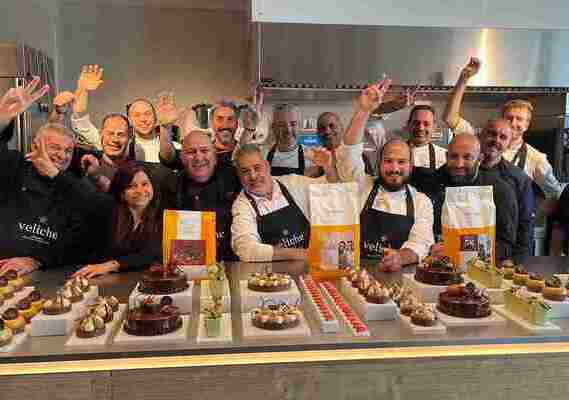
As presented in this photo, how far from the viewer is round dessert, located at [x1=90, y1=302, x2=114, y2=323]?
4.61 ft

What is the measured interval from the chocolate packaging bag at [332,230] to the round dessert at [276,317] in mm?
456

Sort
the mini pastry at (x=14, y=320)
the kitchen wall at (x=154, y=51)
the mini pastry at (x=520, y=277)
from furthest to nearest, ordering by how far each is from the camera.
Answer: the kitchen wall at (x=154, y=51) → the mini pastry at (x=520, y=277) → the mini pastry at (x=14, y=320)

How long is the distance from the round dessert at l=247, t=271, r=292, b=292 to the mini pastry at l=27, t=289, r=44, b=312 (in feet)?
1.99

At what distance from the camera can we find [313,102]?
13.6 feet

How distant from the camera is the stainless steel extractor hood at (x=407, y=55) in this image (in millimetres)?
3807

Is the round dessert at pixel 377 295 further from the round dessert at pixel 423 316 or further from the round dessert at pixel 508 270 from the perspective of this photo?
the round dessert at pixel 508 270

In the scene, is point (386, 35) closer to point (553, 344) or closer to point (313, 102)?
point (313, 102)

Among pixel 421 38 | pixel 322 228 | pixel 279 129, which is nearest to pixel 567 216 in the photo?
pixel 421 38

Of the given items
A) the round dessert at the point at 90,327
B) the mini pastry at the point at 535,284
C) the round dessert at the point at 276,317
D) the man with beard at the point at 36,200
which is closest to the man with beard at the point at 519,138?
the mini pastry at the point at 535,284

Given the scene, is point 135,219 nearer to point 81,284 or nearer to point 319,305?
point 81,284

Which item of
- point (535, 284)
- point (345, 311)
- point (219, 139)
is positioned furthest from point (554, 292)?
point (219, 139)

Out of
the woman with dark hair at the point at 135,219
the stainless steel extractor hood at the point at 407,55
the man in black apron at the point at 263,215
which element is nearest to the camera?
the woman with dark hair at the point at 135,219

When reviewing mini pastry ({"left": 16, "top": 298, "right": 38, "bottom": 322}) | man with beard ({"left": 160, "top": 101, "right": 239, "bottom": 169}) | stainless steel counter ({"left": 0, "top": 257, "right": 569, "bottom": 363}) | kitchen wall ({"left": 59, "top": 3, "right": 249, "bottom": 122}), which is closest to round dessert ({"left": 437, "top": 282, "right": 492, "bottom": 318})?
stainless steel counter ({"left": 0, "top": 257, "right": 569, "bottom": 363})

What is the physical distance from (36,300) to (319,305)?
821mm
